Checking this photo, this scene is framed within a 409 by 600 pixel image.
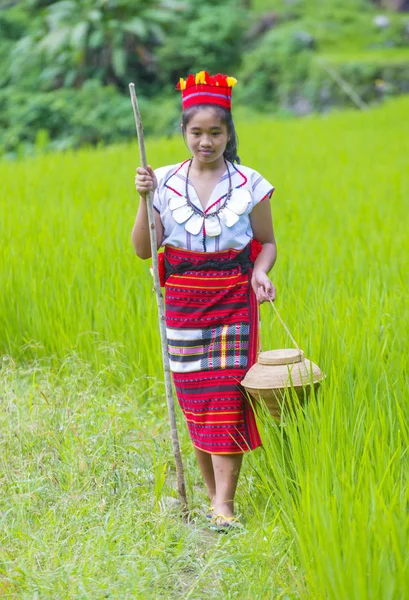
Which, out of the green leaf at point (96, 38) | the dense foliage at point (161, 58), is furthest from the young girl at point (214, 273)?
the green leaf at point (96, 38)

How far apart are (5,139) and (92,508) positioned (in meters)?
12.6

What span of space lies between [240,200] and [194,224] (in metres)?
0.13

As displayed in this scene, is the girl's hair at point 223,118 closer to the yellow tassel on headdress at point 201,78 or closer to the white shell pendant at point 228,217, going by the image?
the yellow tassel on headdress at point 201,78

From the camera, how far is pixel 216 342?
224cm

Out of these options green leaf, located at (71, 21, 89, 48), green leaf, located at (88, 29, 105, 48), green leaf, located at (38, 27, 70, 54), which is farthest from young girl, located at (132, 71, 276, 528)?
green leaf, located at (38, 27, 70, 54)

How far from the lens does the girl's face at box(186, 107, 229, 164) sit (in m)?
2.18

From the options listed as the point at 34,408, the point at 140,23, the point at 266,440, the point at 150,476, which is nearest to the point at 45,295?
the point at 34,408

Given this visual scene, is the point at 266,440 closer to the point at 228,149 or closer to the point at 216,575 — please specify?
the point at 216,575

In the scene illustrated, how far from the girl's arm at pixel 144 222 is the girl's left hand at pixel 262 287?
0.26 meters

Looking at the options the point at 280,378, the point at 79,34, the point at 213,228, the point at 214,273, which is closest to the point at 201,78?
the point at 213,228

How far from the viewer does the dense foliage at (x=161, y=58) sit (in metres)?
14.5

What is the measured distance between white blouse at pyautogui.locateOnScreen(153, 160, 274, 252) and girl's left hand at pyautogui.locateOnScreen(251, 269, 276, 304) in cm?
Answer: 9

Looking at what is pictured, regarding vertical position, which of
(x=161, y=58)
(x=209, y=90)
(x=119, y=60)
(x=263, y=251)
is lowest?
(x=263, y=251)

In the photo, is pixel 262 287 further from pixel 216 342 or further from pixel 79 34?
pixel 79 34
